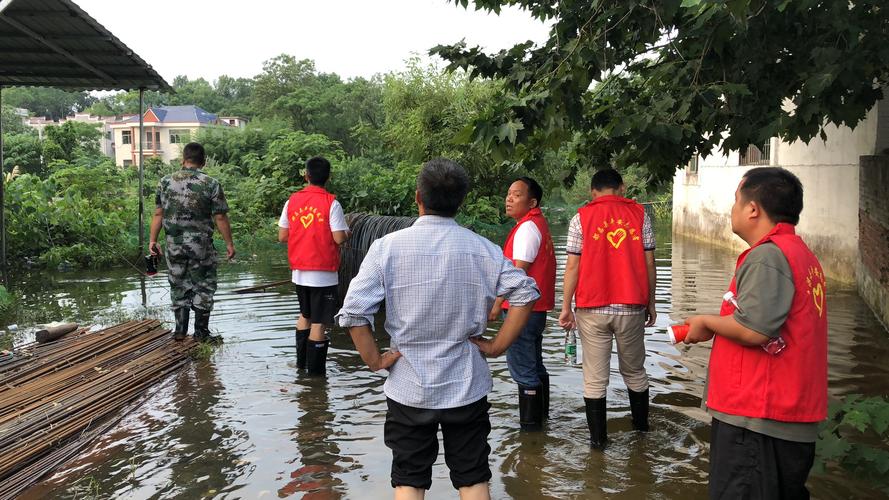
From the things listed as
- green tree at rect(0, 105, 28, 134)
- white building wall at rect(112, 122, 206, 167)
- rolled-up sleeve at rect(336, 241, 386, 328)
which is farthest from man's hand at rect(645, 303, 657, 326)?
white building wall at rect(112, 122, 206, 167)

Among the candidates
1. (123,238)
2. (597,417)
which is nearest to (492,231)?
(123,238)

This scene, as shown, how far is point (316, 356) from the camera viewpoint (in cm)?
671

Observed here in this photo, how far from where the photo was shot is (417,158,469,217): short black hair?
125 inches

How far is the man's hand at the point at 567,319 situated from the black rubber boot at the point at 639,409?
23.4 inches

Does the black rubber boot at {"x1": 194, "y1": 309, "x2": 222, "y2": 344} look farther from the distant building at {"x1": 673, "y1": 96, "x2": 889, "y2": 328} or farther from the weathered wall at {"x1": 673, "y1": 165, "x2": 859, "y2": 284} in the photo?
the weathered wall at {"x1": 673, "y1": 165, "x2": 859, "y2": 284}

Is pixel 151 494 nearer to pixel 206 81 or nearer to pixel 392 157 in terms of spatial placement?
pixel 392 157

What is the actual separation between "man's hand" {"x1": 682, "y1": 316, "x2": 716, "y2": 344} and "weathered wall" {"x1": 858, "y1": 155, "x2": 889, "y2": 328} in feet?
23.0

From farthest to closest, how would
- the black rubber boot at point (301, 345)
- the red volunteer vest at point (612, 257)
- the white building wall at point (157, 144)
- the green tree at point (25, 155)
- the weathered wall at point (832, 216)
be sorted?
the white building wall at point (157, 144) → the green tree at point (25, 155) → the weathered wall at point (832, 216) → the black rubber boot at point (301, 345) → the red volunteer vest at point (612, 257)

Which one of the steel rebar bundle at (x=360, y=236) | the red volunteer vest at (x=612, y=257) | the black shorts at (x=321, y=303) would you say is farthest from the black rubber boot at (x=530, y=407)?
the steel rebar bundle at (x=360, y=236)

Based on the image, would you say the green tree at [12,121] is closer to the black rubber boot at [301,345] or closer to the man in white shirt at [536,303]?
the black rubber boot at [301,345]

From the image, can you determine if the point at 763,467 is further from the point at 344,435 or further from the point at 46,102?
the point at 46,102

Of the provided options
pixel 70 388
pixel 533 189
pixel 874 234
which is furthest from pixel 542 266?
pixel 874 234

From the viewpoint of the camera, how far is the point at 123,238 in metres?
15.3

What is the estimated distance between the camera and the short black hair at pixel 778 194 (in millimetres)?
→ 2967
